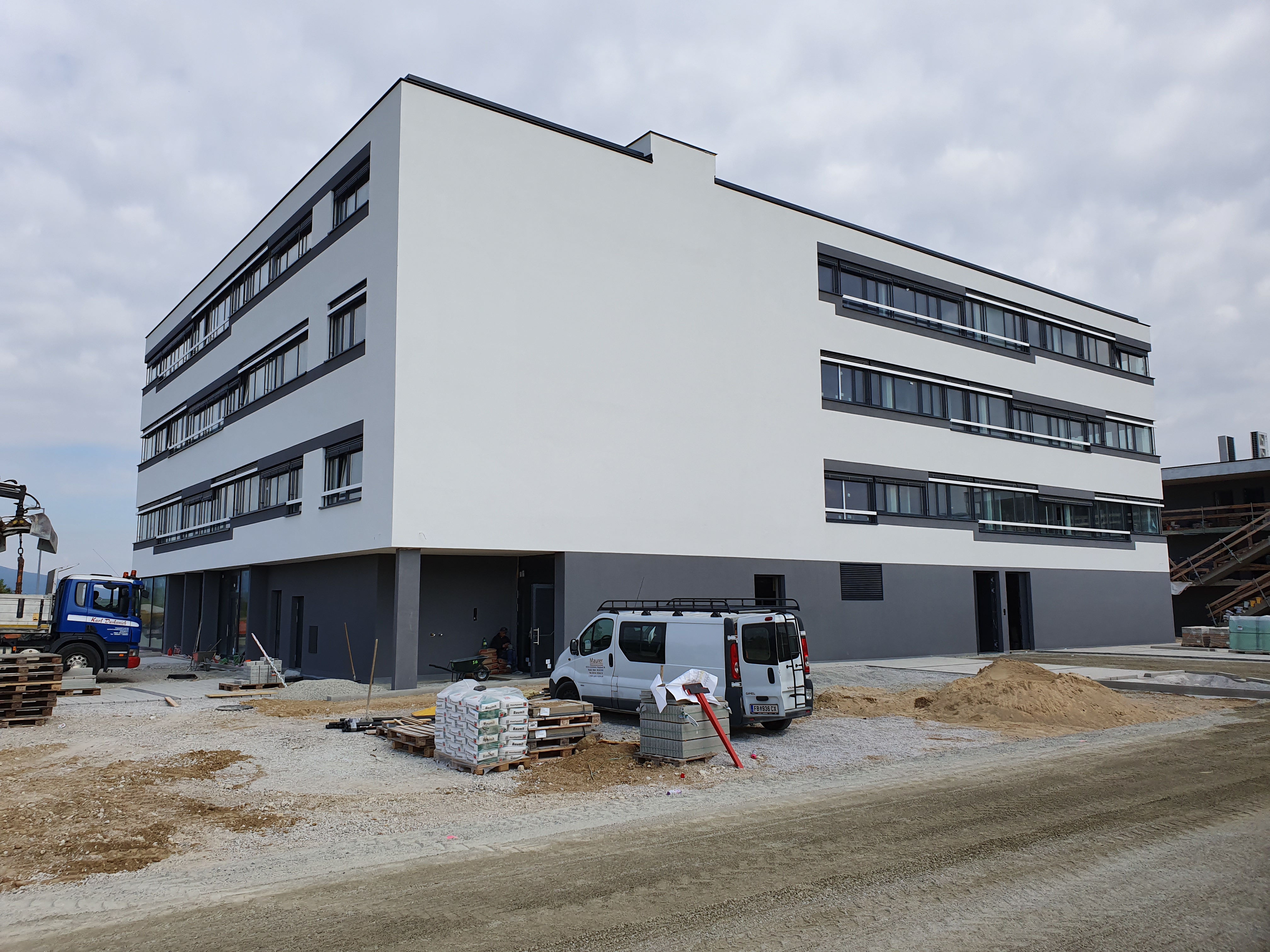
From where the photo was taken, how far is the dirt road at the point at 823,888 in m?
5.35

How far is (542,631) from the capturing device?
77.6 feet

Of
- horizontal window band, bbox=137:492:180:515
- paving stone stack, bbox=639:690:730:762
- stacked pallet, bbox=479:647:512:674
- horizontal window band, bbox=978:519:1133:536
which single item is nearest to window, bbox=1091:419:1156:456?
horizontal window band, bbox=978:519:1133:536

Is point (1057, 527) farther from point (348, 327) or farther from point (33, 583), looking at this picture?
point (33, 583)

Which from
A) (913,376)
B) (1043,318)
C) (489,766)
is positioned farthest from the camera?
(1043,318)

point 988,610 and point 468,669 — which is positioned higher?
point 988,610

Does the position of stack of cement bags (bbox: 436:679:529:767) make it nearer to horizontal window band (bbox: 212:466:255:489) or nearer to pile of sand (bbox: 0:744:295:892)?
pile of sand (bbox: 0:744:295:892)

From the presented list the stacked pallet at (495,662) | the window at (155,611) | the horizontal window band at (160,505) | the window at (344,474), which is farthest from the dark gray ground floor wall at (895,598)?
the window at (155,611)

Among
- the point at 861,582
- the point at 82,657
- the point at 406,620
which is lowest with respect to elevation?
the point at 82,657

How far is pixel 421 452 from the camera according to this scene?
20312 millimetres

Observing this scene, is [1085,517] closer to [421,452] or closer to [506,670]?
[506,670]

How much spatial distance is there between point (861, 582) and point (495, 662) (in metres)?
12.3

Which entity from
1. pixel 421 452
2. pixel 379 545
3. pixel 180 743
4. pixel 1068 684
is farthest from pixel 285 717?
pixel 1068 684

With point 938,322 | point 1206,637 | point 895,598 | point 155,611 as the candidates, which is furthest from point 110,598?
point 1206,637

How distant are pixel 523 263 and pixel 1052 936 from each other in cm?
1990
